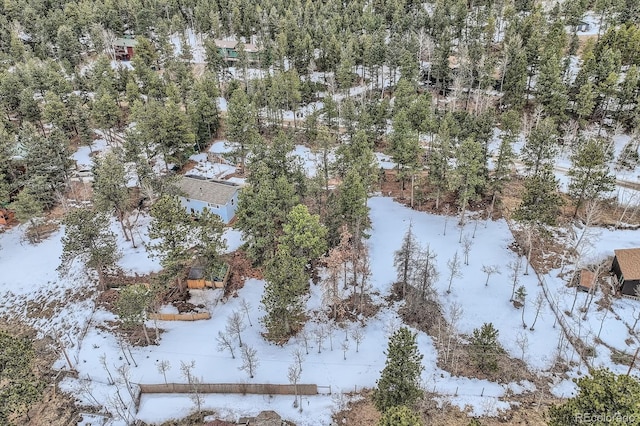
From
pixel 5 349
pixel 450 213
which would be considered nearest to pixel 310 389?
pixel 5 349

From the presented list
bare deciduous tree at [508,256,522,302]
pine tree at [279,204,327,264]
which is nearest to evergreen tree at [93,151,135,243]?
pine tree at [279,204,327,264]

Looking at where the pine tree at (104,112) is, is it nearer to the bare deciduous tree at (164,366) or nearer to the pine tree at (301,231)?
the pine tree at (301,231)

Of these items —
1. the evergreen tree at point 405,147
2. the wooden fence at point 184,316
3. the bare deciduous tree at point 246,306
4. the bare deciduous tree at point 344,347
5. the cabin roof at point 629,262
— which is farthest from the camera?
the evergreen tree at point 405,147

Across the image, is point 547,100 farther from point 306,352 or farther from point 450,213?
point 306,352

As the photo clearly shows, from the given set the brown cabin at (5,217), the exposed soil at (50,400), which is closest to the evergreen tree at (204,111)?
the brown cabin at (5,217)

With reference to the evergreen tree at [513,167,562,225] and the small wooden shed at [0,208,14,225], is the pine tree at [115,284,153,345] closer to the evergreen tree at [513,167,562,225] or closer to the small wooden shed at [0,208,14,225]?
the small wooden shed at [0,208,14,225]

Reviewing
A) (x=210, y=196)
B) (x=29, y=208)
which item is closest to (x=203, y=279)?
(x=210, y=196)
